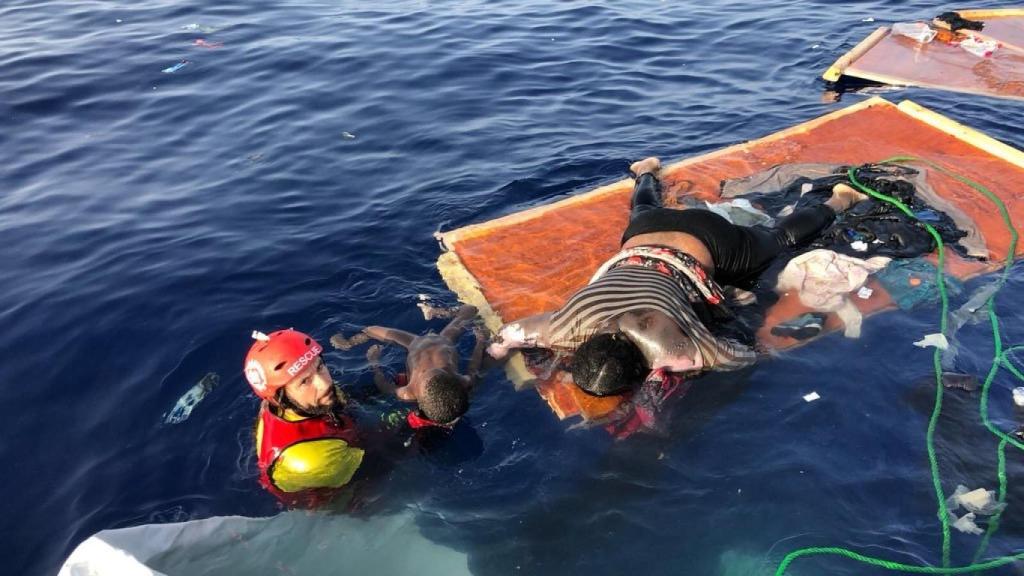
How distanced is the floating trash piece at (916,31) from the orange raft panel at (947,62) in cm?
7

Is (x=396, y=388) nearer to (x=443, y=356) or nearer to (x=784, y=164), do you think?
(x=443, y=356)

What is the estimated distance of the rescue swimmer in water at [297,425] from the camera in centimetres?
404

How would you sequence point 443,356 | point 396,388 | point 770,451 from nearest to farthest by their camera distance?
point 770,451 < point 443,356 < point 396,388

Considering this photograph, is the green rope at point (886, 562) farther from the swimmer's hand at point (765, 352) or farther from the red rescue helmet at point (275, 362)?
the red rescue helmet at point (275, 362)

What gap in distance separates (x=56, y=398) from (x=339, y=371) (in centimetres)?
215

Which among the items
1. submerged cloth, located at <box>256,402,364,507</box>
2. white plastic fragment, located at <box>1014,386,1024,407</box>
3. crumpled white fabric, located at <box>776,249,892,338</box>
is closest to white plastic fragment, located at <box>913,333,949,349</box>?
crumpled white fabric, located at <box>776,249,892,338</box>

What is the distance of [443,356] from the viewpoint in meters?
4.82

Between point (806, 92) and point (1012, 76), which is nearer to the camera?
point (1012, 76)

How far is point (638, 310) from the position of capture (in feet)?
15.5

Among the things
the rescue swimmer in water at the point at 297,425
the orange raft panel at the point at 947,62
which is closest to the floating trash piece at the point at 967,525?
the rescue swimmer in water at the point at 297,425

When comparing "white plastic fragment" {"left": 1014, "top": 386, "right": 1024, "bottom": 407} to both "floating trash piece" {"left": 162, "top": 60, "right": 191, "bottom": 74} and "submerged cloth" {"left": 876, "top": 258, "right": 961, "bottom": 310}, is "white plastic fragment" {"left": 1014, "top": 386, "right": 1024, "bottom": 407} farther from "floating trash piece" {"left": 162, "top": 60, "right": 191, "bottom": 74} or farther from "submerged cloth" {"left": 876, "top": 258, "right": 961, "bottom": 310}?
"floating trash piece" {"left": 162, "top": 60, "right": 191, "bottom": 74}

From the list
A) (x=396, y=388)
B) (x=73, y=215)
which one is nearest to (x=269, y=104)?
(x=73, y=215)

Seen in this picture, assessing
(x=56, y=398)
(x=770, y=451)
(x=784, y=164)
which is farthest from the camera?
(x=784, y=164)

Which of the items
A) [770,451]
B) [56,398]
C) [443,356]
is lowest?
[56,398]
